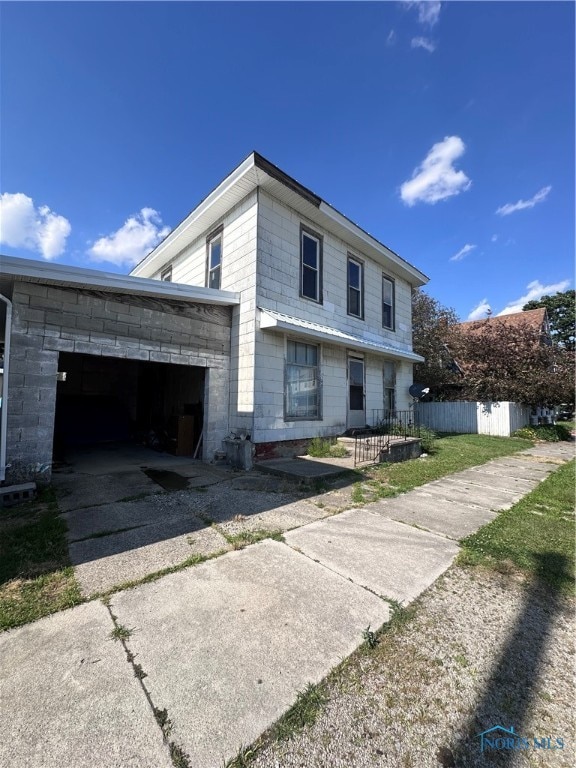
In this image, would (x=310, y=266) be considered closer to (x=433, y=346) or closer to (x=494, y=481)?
(x=494, y=481)

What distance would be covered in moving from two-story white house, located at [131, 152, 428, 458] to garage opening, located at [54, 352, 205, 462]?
180cm

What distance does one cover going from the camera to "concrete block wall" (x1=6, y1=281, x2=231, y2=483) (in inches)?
206

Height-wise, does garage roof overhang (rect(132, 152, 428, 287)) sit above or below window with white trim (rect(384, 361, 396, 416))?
above

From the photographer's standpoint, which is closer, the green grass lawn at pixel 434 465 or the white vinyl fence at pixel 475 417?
the green grass lawn at pixel 434 465

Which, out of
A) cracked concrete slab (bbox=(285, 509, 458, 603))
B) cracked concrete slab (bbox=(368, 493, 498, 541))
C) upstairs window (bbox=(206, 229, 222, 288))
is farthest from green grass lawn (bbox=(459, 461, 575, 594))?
upstairs window (bbox=(206, 229, 222, 288))

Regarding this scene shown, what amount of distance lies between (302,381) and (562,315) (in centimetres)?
4840

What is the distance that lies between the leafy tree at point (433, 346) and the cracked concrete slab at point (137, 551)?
1600 cm

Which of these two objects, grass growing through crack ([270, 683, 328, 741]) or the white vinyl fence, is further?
the white vinyl fence

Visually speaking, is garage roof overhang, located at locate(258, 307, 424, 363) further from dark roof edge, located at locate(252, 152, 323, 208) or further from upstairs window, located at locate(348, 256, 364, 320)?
dark roof edge, located at locate(252, 152, 323, 208)

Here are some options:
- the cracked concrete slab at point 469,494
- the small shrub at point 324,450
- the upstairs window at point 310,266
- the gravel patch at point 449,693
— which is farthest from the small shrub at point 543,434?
the gravel patch at point 449,693

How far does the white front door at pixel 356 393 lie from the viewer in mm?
10230

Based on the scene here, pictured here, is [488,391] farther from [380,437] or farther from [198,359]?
[198,359]

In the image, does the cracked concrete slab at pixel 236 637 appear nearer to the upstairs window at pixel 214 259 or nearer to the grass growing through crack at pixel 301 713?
the grass growing through crack at pixel 301 713

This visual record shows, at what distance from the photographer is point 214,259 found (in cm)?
931
